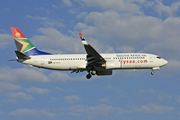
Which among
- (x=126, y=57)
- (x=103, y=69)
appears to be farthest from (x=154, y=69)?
(x=103, y=69)

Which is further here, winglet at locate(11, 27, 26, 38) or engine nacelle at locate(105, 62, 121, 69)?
winglet at locate(11, 27, 26, 38)

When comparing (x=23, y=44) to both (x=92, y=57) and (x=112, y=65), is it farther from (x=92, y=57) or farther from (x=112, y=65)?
(x=112, y=65)

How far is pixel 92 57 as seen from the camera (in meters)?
56.0

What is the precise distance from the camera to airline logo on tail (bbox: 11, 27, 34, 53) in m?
60.8

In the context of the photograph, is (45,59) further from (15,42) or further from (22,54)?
(15,42)

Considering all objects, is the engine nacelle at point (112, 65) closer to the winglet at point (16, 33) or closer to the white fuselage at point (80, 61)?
the white fuselage at point (80, 61)

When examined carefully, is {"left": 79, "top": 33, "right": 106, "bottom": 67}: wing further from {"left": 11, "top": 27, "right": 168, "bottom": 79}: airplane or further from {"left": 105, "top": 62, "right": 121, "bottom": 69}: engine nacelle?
{"left": 105, "top": 62, "right": 121, "bottom": 69}: engine nacelle

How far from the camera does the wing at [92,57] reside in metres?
52.3

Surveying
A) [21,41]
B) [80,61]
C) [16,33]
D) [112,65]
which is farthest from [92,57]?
[16,33]

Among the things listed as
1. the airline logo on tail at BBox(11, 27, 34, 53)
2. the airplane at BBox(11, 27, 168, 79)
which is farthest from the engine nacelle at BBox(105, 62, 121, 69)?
the airline logo on tail at BBox(11, 27, 34, 53)

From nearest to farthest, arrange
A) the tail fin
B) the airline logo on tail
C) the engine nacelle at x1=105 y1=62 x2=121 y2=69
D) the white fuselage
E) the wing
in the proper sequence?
1. the wing
2. the engine nacelle at x1=105 y1=62 x2=121 y2=69
3. the white fuselage
4. the tail fin
5. the airline logo on tail

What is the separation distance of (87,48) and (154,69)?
1752 centimetres

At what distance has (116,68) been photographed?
57.8m

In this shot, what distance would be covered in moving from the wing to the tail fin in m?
10.4
